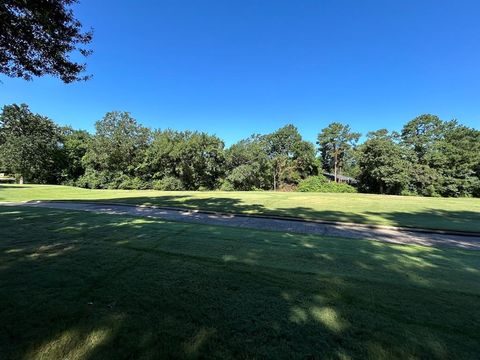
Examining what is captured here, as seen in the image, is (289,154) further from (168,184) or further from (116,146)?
(116,146)

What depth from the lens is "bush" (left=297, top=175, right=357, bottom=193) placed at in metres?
34.4

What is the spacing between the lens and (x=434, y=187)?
30.3 metres

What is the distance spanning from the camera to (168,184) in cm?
3297

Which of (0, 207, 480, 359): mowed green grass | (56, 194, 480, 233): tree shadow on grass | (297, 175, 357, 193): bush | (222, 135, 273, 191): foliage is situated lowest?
(56, 194, 480, 233): tree shadow on grass

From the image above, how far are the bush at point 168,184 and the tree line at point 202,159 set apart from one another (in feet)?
0.44

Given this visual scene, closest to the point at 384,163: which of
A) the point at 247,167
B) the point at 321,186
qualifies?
the point at 321,186

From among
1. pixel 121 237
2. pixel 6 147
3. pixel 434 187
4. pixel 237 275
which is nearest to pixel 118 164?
pixel 6 147

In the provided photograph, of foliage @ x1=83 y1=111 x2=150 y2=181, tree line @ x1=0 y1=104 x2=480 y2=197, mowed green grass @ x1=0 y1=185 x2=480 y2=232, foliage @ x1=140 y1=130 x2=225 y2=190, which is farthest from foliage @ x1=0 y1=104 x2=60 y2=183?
mowed green grass @ x1=0 y1=185 x2=480 y2=232

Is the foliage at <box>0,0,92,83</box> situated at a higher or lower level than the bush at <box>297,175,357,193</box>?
higher

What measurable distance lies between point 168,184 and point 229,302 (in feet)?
105

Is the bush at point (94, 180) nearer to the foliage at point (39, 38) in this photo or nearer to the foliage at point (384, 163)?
the foliage at point (39, 38)

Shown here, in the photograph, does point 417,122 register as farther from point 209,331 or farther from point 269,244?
point 209,331

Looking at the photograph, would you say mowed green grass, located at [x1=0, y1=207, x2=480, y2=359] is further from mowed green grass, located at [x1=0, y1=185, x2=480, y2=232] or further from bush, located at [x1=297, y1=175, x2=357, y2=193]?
bush, located at [x1=297, y1=175, x2=357, y2=193]

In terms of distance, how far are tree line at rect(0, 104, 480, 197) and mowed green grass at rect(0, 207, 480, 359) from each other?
30.7m
